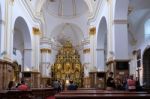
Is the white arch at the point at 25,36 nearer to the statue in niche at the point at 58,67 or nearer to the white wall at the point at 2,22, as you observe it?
the white wall at the point at 2,22

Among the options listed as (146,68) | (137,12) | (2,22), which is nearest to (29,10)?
(2,22)

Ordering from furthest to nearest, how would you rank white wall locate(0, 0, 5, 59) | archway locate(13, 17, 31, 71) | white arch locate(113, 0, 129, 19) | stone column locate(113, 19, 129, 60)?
archway locate(13, 17, 31, 71), white wall locate(0, 0, 5, 59), stone column locate(113, 19, 129, 60), white arch locate(113, 0, 129, 19)

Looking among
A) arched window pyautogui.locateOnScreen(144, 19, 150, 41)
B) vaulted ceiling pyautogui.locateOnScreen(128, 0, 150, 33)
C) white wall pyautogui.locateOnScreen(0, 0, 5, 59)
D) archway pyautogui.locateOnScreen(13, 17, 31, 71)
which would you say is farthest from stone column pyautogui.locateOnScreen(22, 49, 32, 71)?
arched window pyautogui.locateOnScreen(144, 19, 150, 41)

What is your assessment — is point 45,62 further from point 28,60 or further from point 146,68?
point 146,68

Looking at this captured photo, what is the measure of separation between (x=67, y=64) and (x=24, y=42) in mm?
14766

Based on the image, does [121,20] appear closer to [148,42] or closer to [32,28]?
[148,42]

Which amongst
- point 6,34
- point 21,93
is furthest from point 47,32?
point 21,93

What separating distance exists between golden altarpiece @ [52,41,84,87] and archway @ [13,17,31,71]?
9383 mm

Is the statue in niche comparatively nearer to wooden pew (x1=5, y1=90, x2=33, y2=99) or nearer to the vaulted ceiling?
the vaulted ceiling

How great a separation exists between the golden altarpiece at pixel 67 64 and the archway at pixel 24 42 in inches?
369

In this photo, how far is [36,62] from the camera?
89.1 feet

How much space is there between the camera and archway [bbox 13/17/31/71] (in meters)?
24.1

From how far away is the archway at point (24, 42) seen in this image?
24103 millimetres

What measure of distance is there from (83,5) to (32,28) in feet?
38.6
